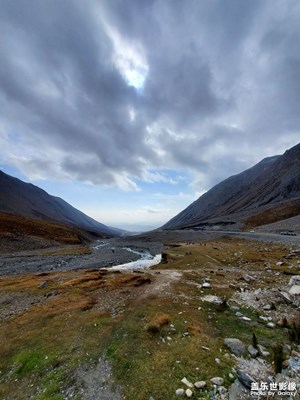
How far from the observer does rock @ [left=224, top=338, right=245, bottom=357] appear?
13.1m

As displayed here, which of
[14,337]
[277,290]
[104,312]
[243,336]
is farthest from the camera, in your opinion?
Result: [277,290]

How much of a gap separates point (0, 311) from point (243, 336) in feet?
74.7

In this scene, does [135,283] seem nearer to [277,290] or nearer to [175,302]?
[175,302]

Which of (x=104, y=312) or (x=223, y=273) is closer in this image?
(x=104, y=312)

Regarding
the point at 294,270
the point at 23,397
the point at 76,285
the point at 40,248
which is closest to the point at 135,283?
the point at 76,285

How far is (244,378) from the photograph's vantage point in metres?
10.6

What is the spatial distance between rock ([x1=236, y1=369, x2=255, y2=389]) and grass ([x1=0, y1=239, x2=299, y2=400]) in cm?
54

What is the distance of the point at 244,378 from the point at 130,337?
731cm

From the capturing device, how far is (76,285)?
31.7 m

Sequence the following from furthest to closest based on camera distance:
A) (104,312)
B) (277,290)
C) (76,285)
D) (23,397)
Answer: (76,285) < (277,290) < (104,312) < (23,397)

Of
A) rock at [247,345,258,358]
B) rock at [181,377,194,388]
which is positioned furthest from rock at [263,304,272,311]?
rock at [181,377,194,388]

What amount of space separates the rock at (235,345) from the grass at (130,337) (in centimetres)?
39

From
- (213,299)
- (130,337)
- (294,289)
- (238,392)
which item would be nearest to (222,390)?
(238,392)

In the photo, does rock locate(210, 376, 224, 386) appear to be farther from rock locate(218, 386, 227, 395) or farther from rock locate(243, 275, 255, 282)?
rock locate(243, 275, 255, 282)
